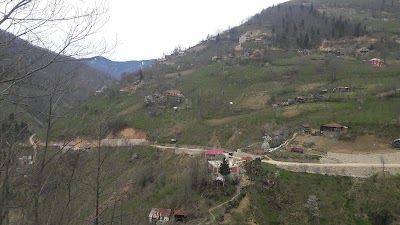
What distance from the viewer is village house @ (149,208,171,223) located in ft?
66.0

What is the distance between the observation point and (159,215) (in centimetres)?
2069

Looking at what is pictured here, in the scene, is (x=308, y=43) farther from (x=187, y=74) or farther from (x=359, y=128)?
(x=359, y=128)

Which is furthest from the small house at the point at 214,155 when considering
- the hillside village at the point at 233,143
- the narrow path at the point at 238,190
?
the narrow path at the point at 238,190

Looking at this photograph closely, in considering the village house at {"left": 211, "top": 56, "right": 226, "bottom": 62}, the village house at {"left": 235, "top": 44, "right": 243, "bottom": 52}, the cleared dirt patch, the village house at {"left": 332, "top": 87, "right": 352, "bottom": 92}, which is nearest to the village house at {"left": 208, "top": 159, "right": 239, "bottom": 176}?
the cleared dirt patch

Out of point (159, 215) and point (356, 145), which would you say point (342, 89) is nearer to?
point (356, 145)

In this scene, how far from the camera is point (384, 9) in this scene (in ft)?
301

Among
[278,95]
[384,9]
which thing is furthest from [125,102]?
[384,9]

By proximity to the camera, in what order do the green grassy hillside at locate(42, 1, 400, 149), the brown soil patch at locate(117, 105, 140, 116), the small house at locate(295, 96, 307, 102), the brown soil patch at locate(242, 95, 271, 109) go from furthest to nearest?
the brown soil patch at locate(117, 105, 140, 116) < the brown soil patch at locate(242, 95, 271, 109) < the small house at locate(295, 96, 307, 102) < the green grassy hillside at locate(42, 1, 400, 149)

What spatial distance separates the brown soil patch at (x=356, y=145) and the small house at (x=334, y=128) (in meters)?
1.05

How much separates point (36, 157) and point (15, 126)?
1.13 m

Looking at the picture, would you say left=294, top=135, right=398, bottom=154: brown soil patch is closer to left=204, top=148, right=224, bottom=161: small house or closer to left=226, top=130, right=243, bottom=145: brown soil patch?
left=226, top=130, right=243, bottom=145: brown soil patch

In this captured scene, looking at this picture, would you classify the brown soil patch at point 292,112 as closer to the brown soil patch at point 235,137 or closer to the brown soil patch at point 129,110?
the brown soil patch at point 235,137

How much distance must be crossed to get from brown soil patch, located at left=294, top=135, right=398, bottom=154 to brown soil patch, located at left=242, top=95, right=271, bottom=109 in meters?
12.9

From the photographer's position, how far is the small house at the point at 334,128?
30.0 m
